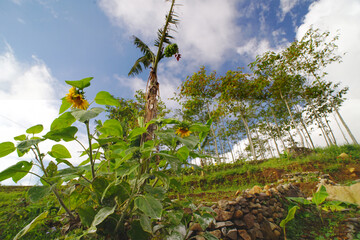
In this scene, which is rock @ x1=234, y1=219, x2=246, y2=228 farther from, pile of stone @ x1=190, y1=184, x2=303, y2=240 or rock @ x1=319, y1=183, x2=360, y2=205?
rock @ x1=319, y1=183, x2=360, y2=205

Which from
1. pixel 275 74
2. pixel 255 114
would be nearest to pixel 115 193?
pixel 275 74

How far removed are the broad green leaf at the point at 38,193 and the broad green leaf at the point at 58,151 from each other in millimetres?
247

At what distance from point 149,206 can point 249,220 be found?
165cm

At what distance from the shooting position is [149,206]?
2.28 feet

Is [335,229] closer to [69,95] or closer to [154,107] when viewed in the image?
Result: [154,107]

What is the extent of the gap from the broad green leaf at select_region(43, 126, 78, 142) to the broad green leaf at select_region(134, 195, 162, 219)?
1.52 ft

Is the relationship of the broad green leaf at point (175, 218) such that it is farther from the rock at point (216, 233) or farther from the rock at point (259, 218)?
the rock at point (259, 218)

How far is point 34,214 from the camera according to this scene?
6.05ft

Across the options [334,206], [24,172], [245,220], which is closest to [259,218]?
[245,220]

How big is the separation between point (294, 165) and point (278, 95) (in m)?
7.49

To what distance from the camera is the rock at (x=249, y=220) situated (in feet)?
5.98

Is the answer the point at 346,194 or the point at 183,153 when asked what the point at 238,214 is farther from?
the point at 346,194

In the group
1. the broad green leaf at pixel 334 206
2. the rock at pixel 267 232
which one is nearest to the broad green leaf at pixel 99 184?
the rock at pixel 267 232

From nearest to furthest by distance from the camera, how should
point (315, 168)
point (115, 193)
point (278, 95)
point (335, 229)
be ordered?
point (115, 193)
point (335, 229)
point (315, 168)
point (278, 95)
